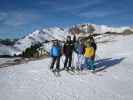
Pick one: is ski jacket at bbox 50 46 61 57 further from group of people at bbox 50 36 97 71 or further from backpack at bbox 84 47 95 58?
backpack at bbox 84 47 95 58

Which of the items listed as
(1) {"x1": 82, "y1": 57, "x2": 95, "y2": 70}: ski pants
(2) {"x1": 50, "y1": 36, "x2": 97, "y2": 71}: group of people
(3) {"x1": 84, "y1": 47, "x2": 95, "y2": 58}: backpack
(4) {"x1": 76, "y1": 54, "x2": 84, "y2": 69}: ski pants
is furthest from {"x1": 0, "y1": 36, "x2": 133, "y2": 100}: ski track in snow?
(3) {"x1": 84, "y1": 47, "x2": 95, "y2": 58}: backpack

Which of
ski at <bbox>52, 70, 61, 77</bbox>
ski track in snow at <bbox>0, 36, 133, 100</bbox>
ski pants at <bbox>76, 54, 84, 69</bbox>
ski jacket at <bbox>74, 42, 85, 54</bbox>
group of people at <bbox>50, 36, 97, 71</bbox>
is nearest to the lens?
ski track in snow at <bbox>0, 36, 133, 100</bbox>

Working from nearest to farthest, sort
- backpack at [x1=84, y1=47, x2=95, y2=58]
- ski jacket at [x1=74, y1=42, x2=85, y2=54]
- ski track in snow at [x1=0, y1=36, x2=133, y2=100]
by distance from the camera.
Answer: ski track in snow at [x1=0, y1=36, x2=133, y2=100] → backpack at [x1=84, y1=47, x2=95, y2=58] → ski jacket at [x1=74, y1=42, x2=85, y2=54]

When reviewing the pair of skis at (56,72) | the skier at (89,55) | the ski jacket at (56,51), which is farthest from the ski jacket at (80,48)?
the pair of skis at (56,72)

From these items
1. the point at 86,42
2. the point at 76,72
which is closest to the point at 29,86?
the point at 76,72

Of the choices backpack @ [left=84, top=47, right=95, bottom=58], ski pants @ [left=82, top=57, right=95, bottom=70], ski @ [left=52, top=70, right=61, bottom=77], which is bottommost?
ski @ [left=52, top=70, right=61, bottom=77]

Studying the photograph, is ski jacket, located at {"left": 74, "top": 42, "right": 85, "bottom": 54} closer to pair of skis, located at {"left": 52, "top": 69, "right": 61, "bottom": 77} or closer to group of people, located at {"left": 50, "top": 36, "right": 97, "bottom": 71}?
group of people, located at {"left": 50, "top": 36, "right": 97, "bottom": 71}

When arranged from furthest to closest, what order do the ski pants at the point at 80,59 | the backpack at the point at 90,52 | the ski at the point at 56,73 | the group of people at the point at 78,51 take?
1. the ski pants at the point at 80,59
2. the backpack at the point at 90,52
3. the group of people at the point at 78,51
4. the ski at the point at 56,73

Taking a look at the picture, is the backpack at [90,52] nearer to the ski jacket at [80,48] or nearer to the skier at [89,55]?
the skier at [89,55]

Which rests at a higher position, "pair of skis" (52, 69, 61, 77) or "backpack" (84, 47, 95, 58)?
"backpack" (84, 47, 95, 58)

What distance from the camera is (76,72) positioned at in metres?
16.7

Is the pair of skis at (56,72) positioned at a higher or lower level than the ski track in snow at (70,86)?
higher

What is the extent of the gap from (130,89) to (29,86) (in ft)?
18.7

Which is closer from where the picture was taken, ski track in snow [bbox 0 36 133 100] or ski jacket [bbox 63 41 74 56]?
ski track in snow [bbox 0 36 133 100]
